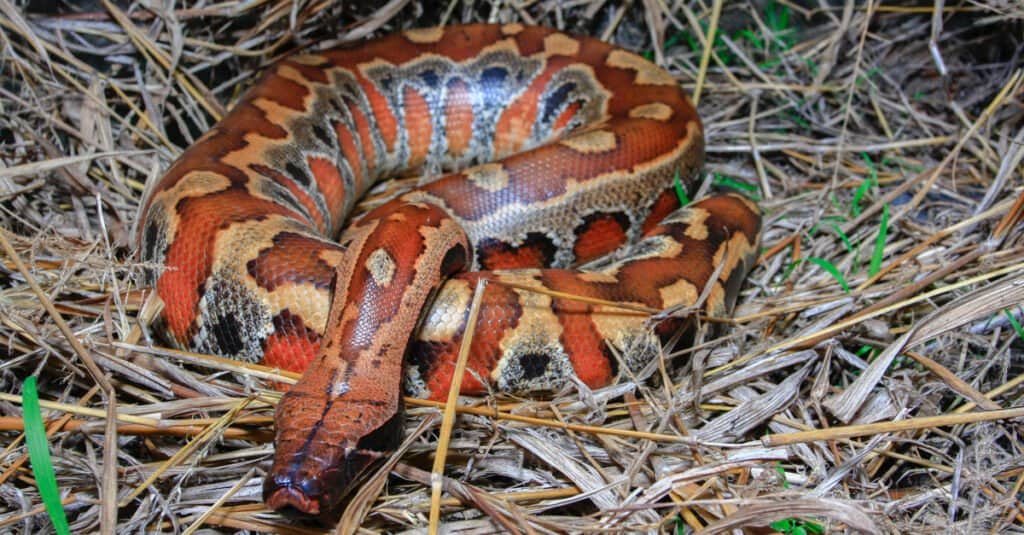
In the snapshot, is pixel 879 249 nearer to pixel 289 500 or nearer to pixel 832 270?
pixel 832 270

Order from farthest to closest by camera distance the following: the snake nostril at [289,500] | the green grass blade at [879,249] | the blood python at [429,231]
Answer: the green grass blade at [879,249] < the blood python at [429,231] < the snake nostril at [289,500]

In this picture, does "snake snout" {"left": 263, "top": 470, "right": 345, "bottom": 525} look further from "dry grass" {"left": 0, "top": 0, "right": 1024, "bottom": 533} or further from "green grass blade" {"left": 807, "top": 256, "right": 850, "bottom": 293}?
"green grass blade" {"left": 807, "top": 256, "right": 850, "bottom": 293}

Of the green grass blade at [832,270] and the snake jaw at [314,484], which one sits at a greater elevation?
the snake jaw at [314,484]

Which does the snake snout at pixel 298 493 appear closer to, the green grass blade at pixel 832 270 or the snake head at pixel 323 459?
the snake head at pixel 323 459

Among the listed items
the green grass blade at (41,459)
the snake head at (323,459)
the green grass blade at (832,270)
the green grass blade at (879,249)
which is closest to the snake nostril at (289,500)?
the snake head at (323,459)

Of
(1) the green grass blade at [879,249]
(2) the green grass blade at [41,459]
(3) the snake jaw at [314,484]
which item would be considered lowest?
(1) the green grass blade at [879,249]

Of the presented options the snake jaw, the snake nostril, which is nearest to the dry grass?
the snake jaw

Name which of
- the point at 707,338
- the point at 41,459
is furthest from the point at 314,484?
the point at 707,338
